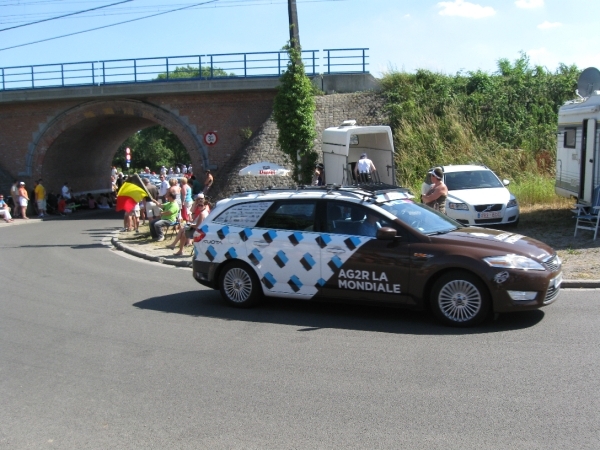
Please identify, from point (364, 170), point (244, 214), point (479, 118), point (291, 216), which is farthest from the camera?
point (479, 118)

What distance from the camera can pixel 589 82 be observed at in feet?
53.0

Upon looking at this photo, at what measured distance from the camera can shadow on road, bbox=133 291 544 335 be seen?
315 inches

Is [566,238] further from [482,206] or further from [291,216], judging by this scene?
[291,216]

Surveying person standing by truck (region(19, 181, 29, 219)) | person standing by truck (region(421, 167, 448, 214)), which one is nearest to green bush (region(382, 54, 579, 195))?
person standing by truck (region(421, 167, 448, 214))

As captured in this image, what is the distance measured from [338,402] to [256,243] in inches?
156

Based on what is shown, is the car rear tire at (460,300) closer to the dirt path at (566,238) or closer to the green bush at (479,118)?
the dirt path at (566,238)

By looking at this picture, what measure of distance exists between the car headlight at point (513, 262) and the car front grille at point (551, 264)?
0.35ft

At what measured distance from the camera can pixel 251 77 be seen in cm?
3084

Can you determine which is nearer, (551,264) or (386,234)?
(551,264)

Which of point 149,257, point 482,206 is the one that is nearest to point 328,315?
point 149,257

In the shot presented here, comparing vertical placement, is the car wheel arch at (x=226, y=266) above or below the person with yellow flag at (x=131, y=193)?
below

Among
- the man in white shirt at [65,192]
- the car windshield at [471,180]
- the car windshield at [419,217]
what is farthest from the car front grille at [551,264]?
the man in white shirt at [65,192]

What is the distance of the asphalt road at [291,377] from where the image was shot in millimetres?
5014

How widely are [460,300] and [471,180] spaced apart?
9.76 metres
